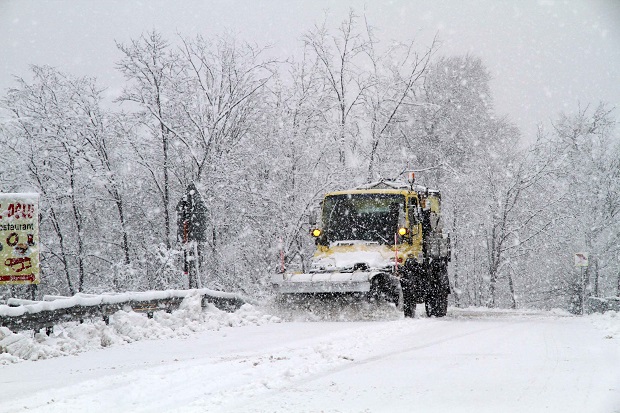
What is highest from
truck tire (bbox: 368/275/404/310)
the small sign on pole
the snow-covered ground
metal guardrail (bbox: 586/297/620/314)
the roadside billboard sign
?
the roadside billboard sign

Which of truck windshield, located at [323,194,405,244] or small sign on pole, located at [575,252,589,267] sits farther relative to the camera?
small sign on pole, located at [575,252,589,267]

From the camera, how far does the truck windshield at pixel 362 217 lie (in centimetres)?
1527

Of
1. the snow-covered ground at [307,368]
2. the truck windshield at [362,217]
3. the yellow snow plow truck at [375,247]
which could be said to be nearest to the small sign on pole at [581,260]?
the yellow snow plow truck at [375,247]

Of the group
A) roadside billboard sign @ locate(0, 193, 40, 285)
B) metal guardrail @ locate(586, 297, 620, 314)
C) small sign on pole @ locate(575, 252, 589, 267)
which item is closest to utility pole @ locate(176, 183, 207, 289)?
roadside billboard sign @ locate(0, 193, 40, 285)

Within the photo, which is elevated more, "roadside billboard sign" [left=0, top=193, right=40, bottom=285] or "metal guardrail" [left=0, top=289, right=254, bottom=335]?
"roadside billboard sign" [left=0, top=193, right=40, bottom=285]

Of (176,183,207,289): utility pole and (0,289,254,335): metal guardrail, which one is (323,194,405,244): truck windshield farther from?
(0,289,254,335): metal guardrail

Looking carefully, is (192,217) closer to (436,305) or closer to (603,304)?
(436,305)

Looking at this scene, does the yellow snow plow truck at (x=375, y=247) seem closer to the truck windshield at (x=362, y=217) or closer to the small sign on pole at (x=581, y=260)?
the truck windshield at (x=362, y=217)

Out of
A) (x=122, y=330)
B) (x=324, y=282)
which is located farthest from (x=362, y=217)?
(x=122, y=330)

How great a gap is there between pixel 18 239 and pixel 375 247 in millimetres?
7251

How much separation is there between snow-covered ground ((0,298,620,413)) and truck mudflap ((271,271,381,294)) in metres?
1.10

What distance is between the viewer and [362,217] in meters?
15.5

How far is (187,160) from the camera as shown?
2614 cm

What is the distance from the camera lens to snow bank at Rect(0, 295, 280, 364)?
355 inches
